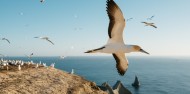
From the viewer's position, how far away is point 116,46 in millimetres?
10938

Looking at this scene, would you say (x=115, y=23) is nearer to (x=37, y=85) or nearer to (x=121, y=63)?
(x=121, y=63)

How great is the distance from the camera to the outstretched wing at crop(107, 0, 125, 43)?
32.8 ft

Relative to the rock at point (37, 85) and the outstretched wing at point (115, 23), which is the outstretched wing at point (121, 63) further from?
the rock at point (37, 85)

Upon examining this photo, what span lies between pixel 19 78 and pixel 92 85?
520 inches

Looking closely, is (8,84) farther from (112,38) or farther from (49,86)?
(112,38)

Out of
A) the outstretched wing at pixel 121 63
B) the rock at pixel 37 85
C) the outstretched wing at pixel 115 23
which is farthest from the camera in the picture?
the rock at pixel 37 85

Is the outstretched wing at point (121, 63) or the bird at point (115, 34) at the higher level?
the bird at point (115, 34)

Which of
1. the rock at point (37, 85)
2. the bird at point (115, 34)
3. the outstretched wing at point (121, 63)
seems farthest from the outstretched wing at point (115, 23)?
the rock at point (37, 85)

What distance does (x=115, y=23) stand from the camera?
1047 cm

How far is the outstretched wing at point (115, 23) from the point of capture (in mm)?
9984

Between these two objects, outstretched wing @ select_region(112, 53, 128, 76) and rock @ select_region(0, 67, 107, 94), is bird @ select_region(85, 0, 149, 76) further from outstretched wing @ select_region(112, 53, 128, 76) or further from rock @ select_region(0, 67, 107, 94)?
rock @ select_region(0, 67, 107, 94)

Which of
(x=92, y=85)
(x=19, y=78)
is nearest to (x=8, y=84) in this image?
(x=19, y=78)

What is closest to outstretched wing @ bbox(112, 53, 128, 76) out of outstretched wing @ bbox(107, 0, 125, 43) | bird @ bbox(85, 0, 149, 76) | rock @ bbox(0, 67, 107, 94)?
bird @ bbox(85, 0, 149, 76)

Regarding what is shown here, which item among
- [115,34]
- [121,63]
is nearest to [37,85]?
[121,63]
